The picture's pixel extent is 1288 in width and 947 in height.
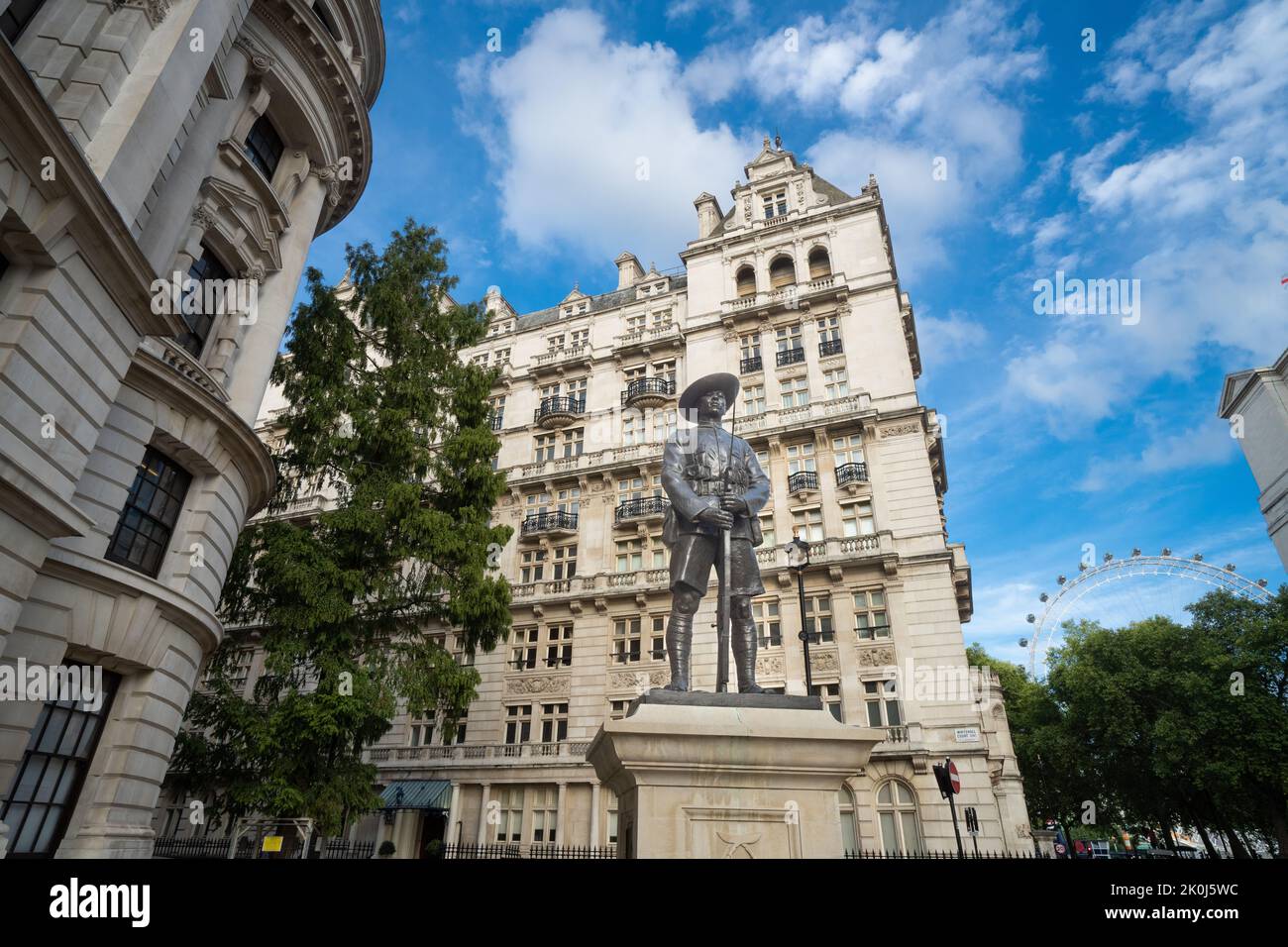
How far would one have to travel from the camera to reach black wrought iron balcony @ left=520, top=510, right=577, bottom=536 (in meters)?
31.6

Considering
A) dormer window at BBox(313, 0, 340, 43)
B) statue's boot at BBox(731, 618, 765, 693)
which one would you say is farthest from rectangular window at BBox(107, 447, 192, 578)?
dormer window at BBox(313, 0, 340, 43)

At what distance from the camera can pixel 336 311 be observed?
17125 mm

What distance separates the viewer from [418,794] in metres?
26.7

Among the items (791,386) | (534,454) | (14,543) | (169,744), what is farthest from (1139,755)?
(14,543)

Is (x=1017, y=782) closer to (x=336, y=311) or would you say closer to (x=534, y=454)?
(x=534, y=454)

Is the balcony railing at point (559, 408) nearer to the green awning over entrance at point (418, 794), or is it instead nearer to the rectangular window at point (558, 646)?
the rectangular window at point (558, 646)

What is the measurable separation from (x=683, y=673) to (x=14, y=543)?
8425 mm

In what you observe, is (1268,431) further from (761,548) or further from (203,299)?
(203,299)

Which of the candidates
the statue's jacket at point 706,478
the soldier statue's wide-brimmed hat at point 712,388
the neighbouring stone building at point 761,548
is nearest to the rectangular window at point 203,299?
the soldier statue's wide-brimmed hat at point 712,388

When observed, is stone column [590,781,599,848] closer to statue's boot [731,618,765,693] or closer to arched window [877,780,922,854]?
arched window [877,780,922,854]

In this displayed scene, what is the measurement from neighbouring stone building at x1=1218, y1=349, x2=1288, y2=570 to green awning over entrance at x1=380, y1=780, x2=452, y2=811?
35.0 meters

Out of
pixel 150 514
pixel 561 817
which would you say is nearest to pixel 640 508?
pixel 561 817

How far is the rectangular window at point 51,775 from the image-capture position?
31.5 feet

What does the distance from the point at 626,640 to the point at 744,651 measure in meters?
22.0
